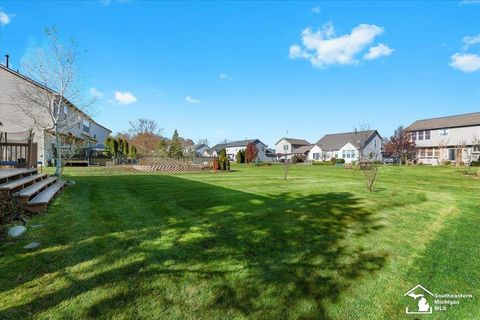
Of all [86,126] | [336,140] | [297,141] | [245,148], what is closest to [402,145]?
[336,140]

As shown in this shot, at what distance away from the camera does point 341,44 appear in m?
16.9

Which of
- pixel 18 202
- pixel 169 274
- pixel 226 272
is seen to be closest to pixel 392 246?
pixel 226 272

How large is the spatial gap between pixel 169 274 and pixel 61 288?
1.24m

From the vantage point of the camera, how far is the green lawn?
120 inches

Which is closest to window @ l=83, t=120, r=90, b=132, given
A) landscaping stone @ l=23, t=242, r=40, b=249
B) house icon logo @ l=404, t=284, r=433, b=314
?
landscaping stone @ l=23, t=242, r=40, b=249

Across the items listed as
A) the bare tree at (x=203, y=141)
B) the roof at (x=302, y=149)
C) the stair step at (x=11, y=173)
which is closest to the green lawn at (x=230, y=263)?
the stair step at (x=11, y=173)

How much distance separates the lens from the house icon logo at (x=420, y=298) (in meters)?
3.52

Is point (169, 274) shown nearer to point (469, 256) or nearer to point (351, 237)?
point (351, 237)

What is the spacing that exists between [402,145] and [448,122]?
23.6ft

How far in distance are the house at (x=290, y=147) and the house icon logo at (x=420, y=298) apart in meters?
61.6

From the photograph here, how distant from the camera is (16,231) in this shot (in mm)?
4477

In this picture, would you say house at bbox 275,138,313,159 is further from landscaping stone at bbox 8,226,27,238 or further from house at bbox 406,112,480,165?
landscaping stone at bbox 8,226,27,238

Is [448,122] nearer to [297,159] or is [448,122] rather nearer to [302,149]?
[297,159]

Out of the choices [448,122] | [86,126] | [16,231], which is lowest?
[16,231]
